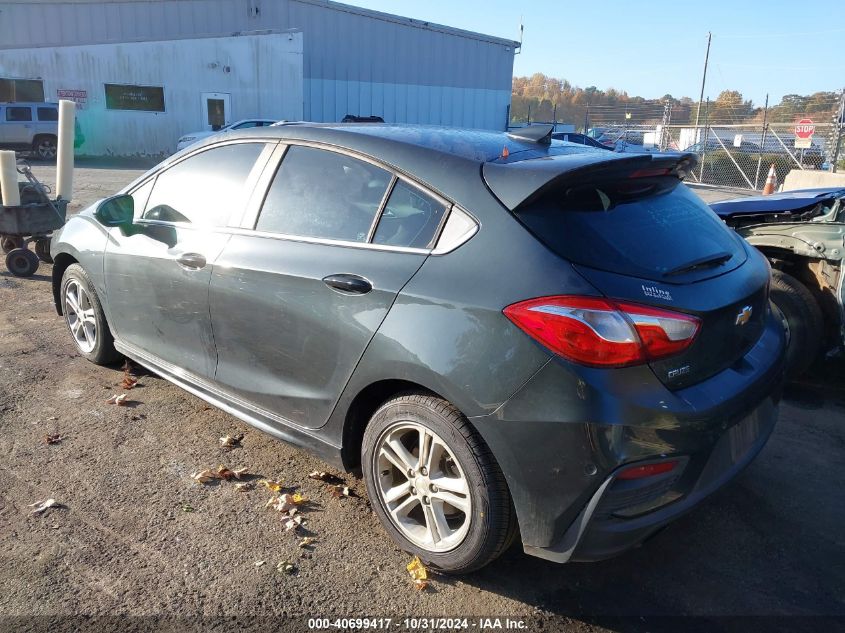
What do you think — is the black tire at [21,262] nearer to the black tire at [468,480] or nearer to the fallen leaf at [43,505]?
the fallen leaf at [43,505]

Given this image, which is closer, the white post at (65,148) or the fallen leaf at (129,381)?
the fallen leaf at (129,381)

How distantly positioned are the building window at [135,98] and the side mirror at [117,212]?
87.3 feet

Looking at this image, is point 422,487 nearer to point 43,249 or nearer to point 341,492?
point 341,492

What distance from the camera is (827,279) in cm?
446

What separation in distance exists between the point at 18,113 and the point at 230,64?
8099mm

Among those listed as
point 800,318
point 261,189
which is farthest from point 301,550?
point 800,318

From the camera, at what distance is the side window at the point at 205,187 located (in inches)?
137

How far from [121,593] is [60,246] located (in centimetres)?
302

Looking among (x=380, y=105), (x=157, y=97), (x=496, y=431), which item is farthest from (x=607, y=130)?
(x=496, y=431)

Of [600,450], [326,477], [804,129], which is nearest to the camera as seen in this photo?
[600,450]

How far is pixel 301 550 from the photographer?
2875 mm

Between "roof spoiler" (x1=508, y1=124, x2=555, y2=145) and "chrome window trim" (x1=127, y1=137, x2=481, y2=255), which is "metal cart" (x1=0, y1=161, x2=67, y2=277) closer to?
"chrome window trim" (x1=127, y1=137, x2=481, y2=255)

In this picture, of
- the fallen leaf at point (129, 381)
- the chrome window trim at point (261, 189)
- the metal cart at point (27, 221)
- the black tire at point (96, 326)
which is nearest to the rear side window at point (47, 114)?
the metal cart at point (27, 221)

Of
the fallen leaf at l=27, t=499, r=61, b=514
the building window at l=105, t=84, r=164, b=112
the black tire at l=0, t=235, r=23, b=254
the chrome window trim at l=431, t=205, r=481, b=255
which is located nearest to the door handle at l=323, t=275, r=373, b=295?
the chrome window trim at l=431, t=205, r=481, b=255
